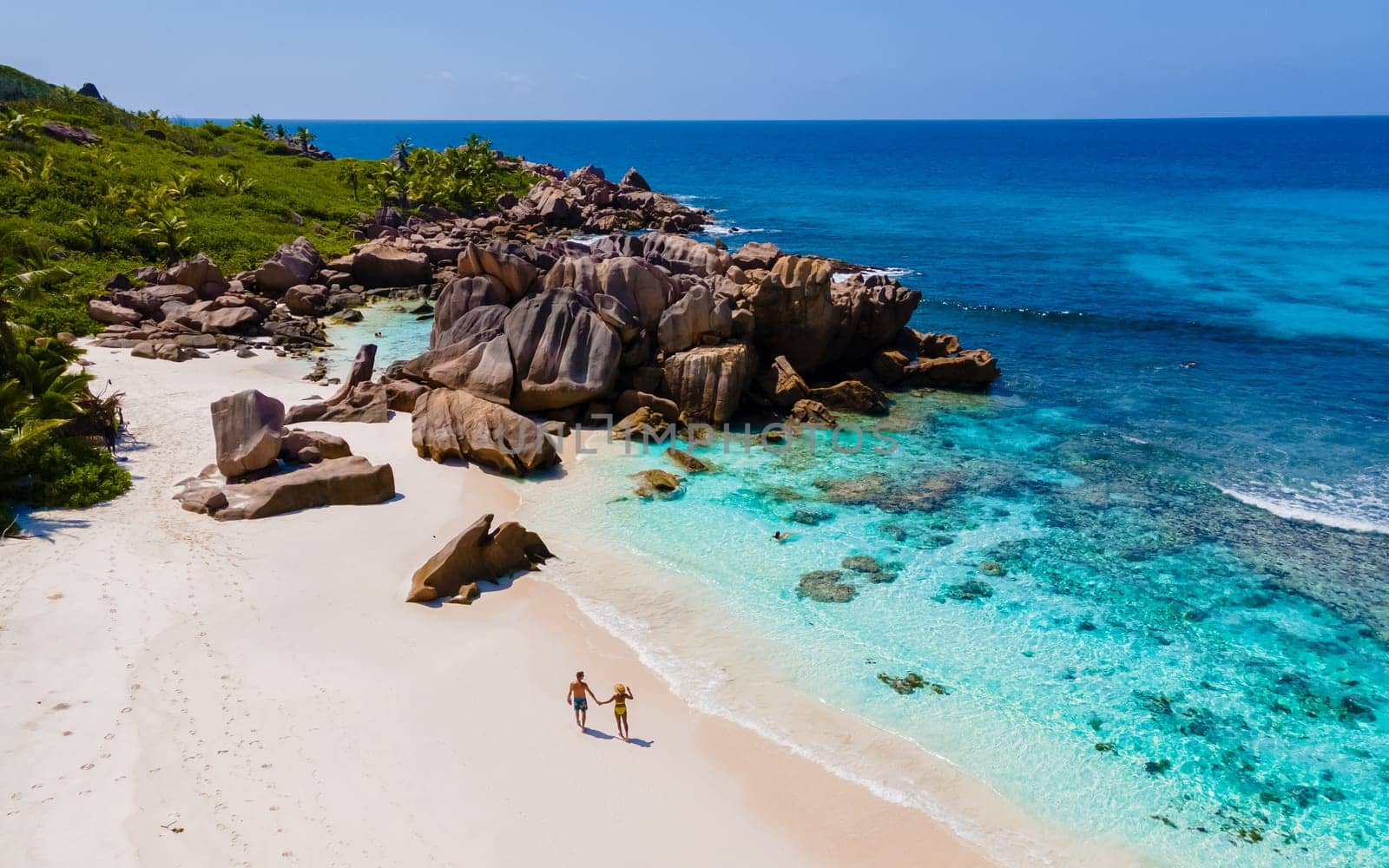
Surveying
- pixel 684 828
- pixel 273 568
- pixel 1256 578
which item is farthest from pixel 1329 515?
pixel 273 568

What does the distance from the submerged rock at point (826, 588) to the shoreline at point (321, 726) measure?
226 inches

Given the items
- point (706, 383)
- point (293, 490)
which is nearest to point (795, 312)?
point (706, 383)

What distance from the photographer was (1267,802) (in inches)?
676

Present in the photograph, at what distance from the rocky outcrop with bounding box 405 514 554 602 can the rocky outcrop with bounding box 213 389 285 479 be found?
7170 mm

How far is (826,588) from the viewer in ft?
79.3

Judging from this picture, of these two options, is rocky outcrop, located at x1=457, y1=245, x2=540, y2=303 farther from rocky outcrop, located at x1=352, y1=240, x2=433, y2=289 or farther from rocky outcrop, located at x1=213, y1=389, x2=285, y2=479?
rocky outcrop, located at x1=352, y1=240, x2=433, y2=289

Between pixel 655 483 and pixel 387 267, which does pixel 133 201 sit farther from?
pixel 655 483

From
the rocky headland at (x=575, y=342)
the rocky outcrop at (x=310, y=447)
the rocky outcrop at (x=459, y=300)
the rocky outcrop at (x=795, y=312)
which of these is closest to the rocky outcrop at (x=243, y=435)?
the rocky headland at (x=575, y=342)

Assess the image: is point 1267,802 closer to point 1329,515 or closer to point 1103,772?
point 1103,772

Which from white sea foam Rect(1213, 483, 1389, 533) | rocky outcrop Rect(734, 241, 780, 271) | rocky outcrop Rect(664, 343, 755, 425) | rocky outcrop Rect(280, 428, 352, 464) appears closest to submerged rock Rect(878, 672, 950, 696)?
white sea foam Rect(1213, 483, 1389, 533)

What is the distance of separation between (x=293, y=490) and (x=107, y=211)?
4260 cm

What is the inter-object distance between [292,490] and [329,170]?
77.7 metres

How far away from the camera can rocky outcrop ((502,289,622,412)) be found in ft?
111

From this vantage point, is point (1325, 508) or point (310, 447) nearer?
point (310, 447)
